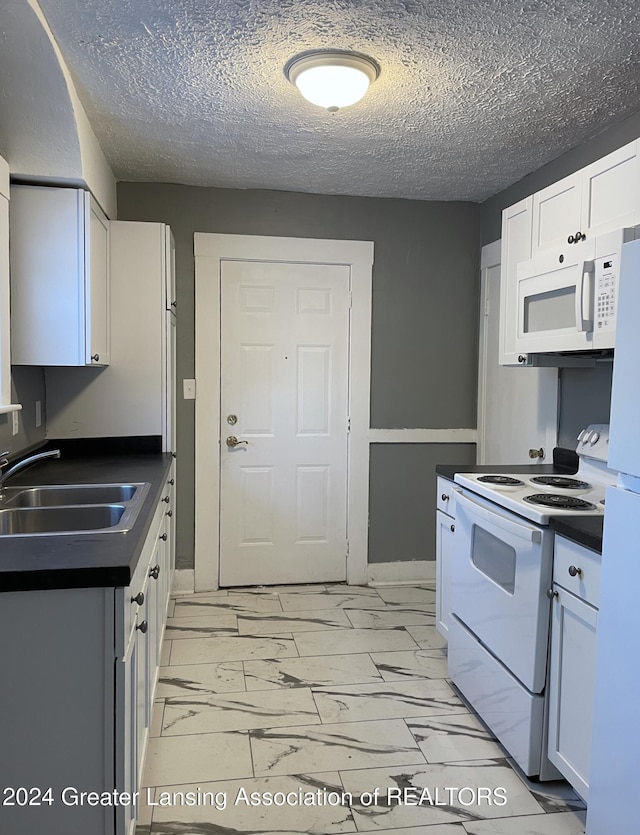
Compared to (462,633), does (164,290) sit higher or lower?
higher

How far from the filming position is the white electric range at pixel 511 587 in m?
2.02

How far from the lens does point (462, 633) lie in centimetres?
259

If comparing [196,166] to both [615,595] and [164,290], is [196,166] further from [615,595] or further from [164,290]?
[615,595]

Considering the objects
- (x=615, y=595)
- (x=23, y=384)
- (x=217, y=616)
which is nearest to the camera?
(x=615, y=595)

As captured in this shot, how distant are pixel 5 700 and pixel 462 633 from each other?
5.73 feet

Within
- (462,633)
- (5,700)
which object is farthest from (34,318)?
(462,633)

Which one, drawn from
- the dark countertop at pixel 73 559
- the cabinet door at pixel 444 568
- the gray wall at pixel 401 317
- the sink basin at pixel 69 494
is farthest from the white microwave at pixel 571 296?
the sink basin at pixel 69 494

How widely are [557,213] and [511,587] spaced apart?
1418mm

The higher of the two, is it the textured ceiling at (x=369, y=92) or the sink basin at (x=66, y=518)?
the textured ceiling at (x=369, y=92)

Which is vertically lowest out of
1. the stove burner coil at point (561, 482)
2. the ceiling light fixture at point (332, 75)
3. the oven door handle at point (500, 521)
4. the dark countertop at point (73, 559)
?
the oven door handle at point (500, 521)

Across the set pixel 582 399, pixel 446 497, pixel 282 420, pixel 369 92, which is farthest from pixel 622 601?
pixel 282 420

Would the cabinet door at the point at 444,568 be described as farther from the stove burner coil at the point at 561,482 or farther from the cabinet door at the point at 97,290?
the cabinet door at the point at 97,290

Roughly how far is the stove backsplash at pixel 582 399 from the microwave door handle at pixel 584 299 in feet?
1.84

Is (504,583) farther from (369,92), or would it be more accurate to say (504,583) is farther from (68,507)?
(369,92)
